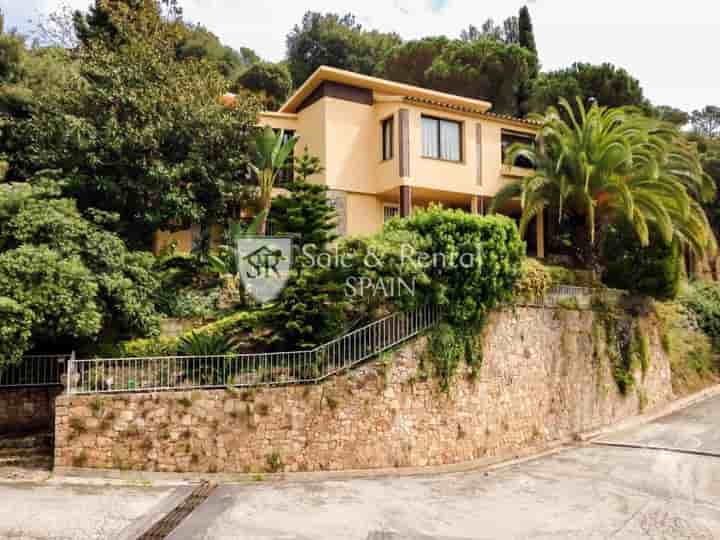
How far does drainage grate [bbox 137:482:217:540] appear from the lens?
31.2ft

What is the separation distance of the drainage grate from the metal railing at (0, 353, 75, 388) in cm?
490

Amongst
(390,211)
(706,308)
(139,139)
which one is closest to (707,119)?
(706,308)

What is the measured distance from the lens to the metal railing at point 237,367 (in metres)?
12.7

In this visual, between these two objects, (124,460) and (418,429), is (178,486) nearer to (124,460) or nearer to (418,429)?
(124,460)

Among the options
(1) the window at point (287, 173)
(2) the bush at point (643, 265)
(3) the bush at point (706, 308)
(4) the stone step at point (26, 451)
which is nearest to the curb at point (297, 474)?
(4) the stone step at point (26, 451)

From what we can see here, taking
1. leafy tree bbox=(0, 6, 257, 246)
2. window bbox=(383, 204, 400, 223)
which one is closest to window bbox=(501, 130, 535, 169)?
window bbox=(383, 204, 400, 223)

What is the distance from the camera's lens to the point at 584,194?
1978 centimetres

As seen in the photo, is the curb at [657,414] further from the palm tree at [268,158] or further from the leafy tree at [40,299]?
the leafy tree at [40,299]

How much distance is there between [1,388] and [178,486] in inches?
216

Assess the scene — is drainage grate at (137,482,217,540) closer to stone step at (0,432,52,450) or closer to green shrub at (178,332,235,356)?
green shrub at (178,332,235,356)

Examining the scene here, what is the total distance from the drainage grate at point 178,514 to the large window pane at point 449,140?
1454 centimetres

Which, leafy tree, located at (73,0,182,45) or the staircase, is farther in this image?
leafy tree, located at (73,0,182,45)

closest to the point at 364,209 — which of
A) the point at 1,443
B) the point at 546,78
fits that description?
the point at 1,443

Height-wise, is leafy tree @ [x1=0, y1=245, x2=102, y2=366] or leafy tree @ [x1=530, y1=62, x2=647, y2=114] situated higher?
A: leafy tree @ [x1=530, y1=62, x2=647, y2=114]
